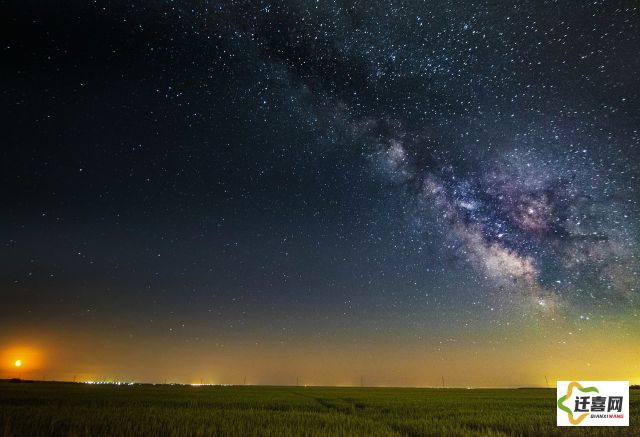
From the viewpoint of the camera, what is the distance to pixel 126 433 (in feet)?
27.8

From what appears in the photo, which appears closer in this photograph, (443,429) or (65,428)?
(65,428)

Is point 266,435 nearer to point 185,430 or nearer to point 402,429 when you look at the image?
point 185,430

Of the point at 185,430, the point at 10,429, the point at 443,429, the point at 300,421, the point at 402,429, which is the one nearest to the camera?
the point at 10,429

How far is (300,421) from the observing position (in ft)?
39.8

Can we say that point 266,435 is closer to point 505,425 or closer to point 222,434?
point 222,434

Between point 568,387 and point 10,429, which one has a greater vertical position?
point 568,387

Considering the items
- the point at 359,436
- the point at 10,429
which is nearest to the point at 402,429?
the point at 359,436

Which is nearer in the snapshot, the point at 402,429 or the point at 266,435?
the point at 266,435

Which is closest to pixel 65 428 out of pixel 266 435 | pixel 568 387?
pixel 266 435

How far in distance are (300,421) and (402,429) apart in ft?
9.70

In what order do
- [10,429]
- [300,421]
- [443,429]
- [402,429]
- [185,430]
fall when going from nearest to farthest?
[10,429]
[185,430]
[443,429]
[402,429]
[300,421]

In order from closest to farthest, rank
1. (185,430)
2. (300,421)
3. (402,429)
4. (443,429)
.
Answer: (185,430)
(443,429)
(402,429)
(300,421)

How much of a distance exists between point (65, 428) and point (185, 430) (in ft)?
8.79

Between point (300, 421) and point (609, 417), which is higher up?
point (609, 417)
